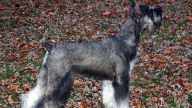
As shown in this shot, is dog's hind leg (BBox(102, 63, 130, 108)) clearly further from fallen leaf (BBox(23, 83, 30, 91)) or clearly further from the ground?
fallen leaf (BBox(23, 83, 30, 91))

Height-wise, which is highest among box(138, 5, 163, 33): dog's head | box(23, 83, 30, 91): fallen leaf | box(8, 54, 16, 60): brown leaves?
box(138, 5, 163, 33): dog's head

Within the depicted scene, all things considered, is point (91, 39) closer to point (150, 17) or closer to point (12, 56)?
point (12, 56)

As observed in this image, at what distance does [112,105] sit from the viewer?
23.0 ft

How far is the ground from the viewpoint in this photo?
792 cm

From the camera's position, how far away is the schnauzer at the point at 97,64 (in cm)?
601

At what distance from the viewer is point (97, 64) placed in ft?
21.3

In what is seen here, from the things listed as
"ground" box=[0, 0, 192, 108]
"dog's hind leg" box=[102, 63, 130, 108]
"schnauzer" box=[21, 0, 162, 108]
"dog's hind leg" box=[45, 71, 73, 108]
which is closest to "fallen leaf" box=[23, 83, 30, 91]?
"ground" box=[0, 0, 192, 108]

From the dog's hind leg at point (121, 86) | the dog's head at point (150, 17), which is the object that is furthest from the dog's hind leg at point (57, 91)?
the dog's head at point (150, 17)

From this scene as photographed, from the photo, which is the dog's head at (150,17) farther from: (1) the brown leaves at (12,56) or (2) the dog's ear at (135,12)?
(1) the brown leaves at (12,56)

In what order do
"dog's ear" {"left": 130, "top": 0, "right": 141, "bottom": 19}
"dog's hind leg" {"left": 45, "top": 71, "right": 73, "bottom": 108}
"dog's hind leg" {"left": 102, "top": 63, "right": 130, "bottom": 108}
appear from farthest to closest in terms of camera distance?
"dog's ear" {"left": 130, "top": 0, "right": 141, "bottom": 19}
"dog's hind leg" {"left": 102, "top": 63, "right": 130, "bottom": 108}
"dog's hind leg" {"left": 45, "top": 71, "right": 73, "bottom": 108}

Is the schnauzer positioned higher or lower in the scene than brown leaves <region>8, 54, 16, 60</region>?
higher

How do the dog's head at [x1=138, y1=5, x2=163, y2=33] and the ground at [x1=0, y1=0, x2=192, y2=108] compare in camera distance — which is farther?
the ground at [x1=0, y1=0, x2=192, y2=108]

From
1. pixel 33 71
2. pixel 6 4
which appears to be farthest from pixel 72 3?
pixel 33 71

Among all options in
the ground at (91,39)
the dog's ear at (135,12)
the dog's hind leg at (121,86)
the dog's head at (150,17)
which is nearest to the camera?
the dog's hind leg at (121,86)
